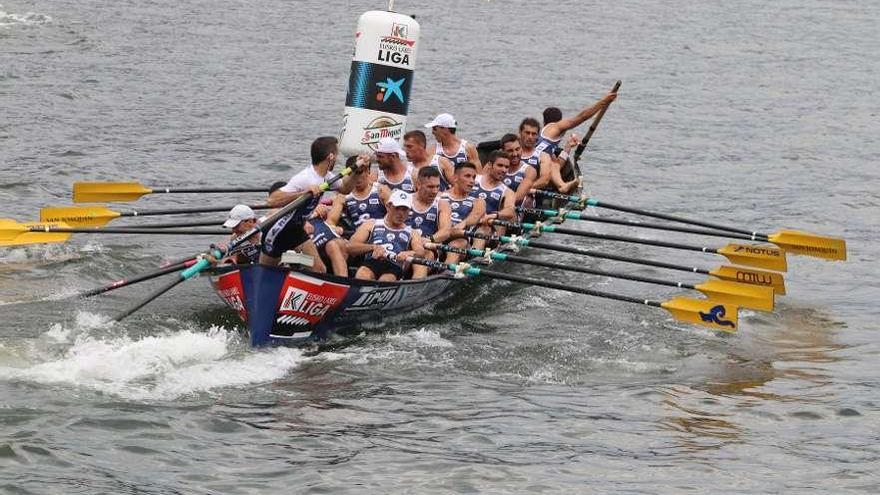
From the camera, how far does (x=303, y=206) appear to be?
14.8 metres

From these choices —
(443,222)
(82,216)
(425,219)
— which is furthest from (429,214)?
(82,216)

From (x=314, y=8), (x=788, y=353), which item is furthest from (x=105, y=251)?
(x=314, y=8)

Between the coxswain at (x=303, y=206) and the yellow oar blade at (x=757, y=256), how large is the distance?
5.50m

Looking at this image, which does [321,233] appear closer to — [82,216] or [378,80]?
[82,216]

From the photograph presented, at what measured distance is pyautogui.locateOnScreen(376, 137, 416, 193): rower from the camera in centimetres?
1747

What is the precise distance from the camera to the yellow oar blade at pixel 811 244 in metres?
17.9

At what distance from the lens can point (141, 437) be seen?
12.5m

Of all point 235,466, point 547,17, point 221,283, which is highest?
point 547,17

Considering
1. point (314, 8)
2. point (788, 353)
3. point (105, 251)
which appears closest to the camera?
point (788, 353)

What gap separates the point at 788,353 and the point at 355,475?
663cm

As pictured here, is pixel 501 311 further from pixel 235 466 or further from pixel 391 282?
pixel 235 466

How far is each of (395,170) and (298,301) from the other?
3542mm

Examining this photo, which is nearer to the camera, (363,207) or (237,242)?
(237,242)

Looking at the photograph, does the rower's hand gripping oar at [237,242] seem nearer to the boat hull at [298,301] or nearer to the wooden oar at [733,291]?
the boat hull at [298,301]
